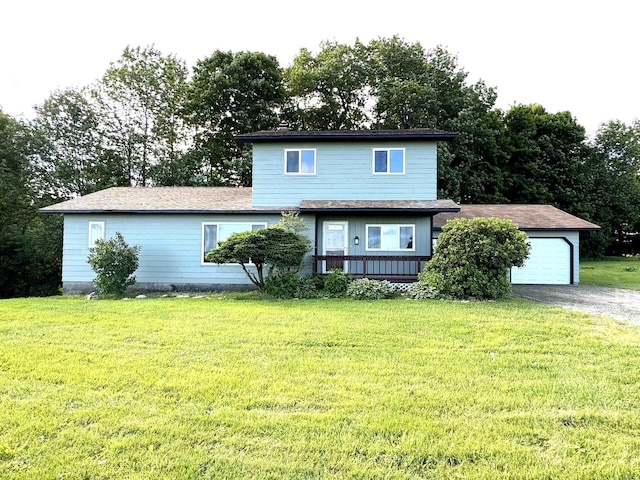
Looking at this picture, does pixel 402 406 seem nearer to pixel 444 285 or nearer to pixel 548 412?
pixel 548 412

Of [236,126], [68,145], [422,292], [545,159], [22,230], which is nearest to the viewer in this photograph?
[422,292]

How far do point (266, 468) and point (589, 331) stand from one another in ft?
20.6

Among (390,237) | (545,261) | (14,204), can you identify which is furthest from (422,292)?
(14,204)

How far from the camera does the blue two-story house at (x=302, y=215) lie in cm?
1267

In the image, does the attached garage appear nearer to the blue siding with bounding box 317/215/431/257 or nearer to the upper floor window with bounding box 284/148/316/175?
the blue siding with bounding box 317/215/431/257

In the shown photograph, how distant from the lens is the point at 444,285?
402 inches

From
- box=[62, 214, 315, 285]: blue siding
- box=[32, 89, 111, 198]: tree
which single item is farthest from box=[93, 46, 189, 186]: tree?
box=[62, 214, 315, 285]: blue siding

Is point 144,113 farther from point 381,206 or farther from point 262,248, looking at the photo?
point 381,206

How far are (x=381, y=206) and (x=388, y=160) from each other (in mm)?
2054

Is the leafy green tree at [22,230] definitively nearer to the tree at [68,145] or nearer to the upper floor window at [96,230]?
the tree at [68,145]

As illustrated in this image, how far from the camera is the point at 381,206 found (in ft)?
39.1

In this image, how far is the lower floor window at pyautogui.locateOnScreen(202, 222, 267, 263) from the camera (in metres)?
12.9

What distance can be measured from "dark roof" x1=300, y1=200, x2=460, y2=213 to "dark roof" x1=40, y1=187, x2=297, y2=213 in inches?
41.0

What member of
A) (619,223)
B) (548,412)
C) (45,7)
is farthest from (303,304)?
(619,223)
